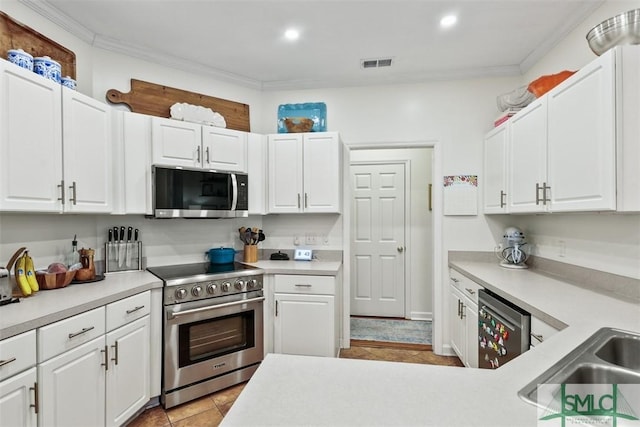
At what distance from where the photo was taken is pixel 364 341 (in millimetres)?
3359

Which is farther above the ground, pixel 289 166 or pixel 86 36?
pixel 86 36

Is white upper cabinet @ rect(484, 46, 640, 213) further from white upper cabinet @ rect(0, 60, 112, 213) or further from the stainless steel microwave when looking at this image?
white upper cabinet @ rect(0, 60, 112, 213)

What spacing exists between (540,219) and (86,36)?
3950 millimetres

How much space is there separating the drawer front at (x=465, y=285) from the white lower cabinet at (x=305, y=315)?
3.63 ft

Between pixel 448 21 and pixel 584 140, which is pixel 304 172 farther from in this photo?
pixel 584 140

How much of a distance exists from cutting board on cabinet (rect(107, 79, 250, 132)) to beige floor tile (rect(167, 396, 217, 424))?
2.39m

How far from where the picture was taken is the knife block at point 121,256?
2.39 metres

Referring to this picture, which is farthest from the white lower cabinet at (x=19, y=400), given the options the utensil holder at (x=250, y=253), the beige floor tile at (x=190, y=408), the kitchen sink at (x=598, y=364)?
the kitchen sink at (x=598, y=364)

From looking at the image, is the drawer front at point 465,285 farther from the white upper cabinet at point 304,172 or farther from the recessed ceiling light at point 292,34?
the recessed ceiling light at point 292,34

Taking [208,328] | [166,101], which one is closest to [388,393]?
[208,328]

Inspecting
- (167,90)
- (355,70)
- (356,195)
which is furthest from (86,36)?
(356,195)

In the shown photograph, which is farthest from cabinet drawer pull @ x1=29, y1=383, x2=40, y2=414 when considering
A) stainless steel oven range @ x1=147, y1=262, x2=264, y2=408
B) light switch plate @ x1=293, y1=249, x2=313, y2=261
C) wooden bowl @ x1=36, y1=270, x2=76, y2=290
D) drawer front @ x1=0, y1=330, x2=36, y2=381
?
light switch plate @ x1=293, y1=249, x2=313, y2=261

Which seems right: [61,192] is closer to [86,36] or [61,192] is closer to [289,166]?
[86,36]

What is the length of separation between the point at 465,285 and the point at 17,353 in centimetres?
283
